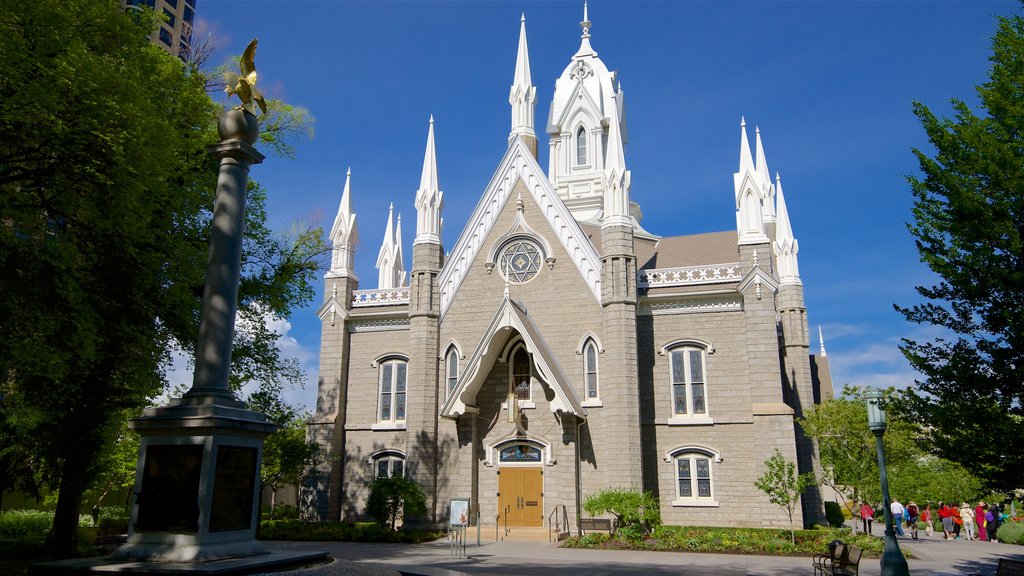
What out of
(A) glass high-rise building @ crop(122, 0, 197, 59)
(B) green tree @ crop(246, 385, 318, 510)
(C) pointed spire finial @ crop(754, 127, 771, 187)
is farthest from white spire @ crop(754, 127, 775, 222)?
(A) glass high-rise building @ crop(122, 0, 197, 59)

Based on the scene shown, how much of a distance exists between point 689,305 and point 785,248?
25.1 feet

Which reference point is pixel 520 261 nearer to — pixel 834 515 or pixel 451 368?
pixel 451 368

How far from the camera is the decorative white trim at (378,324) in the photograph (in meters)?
29.5

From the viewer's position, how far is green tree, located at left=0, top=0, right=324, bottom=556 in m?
11.7

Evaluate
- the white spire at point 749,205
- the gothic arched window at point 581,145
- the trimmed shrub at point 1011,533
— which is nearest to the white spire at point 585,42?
the gothic arched window at point 581,145

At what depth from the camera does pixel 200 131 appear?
18.4 metres

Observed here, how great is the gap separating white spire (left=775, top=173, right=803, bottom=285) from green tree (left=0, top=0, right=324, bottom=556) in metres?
23.1

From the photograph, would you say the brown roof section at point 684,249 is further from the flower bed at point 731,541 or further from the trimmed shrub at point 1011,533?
the trimmed shrub at point 1011,533

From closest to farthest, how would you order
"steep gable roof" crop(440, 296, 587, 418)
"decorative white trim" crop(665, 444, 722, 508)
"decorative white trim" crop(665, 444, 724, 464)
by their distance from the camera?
"steep gable roof" crop(440, 296, 587, 418)
"decorative white trim" crop(665, 444, 722, 508)
"decorative white trim" crop(665, 444, 724, 464)

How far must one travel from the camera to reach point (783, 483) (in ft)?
72.6

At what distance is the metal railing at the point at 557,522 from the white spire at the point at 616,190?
10395mm

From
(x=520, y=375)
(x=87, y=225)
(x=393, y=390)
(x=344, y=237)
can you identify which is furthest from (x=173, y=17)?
(x=87, y=225)

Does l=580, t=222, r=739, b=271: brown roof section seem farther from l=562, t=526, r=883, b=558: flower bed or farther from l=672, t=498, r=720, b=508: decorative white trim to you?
l=562, t=526, r=883, b=558: flower bed

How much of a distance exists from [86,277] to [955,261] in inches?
657
